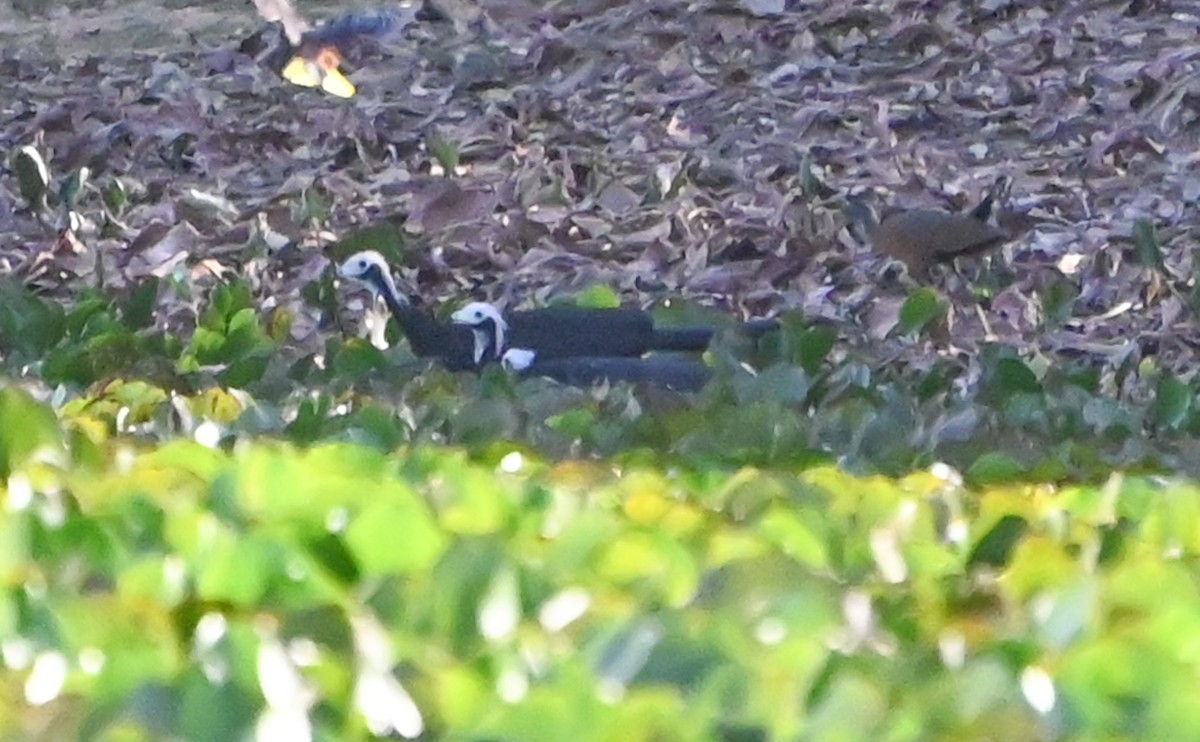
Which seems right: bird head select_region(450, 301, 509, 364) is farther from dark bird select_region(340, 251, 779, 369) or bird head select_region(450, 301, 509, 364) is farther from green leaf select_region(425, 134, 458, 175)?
green leaf select_region(425, 134, 458, 175)

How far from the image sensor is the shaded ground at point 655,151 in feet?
20.5

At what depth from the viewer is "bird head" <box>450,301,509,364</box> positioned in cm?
430

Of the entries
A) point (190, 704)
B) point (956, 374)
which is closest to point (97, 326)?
point (956, 374)

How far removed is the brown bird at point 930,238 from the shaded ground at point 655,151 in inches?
4.8

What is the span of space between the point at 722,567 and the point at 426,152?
6275 mm

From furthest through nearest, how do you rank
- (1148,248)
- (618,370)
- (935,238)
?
1. (935,238)
2. (1148,248)
3. (618,370)

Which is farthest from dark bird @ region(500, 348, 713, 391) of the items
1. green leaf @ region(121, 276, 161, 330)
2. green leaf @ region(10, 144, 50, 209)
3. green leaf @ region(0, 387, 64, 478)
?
green leaf @ region(10, 144, 50, 209)

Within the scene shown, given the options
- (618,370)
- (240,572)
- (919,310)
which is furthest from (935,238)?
(240,572)

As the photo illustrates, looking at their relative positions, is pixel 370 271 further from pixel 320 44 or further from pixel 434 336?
pixel 320 44

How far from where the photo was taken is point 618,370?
4012 millimetres

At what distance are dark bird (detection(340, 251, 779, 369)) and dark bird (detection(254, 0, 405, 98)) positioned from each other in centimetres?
475

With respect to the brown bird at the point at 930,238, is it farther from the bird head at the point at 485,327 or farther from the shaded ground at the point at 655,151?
the bird head at the point at 485,327

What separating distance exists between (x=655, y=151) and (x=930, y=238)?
2.01 metres

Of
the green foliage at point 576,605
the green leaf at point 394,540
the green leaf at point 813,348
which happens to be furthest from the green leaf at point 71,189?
the green leaf at point 394,540
